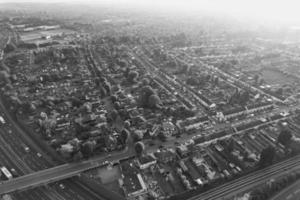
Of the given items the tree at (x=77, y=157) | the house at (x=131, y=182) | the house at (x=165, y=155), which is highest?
A: the tree at (x=77, y=157)

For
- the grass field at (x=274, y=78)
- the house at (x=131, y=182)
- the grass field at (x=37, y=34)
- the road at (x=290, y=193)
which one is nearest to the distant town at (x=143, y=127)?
the house at (x=131, y=182)

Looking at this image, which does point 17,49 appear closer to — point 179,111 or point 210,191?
point 179,111

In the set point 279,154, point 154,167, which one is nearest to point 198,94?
point 279,154

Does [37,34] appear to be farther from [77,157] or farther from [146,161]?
[146,161]

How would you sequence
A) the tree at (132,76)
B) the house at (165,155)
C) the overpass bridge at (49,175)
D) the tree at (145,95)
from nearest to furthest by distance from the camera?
the overpass bridge at (49,175)
the house at (165,155)
the tree at (145,95)
the tree at (132,76)


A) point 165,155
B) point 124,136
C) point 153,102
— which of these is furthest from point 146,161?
point 153,102

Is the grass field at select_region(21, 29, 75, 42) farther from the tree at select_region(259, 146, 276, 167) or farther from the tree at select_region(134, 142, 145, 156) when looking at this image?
the tree at select_region(259, 146, 276, 167)

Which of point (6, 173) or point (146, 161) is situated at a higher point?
point (6, 173)

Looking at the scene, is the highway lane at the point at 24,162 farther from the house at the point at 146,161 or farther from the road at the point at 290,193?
the road at the point at 290,193
